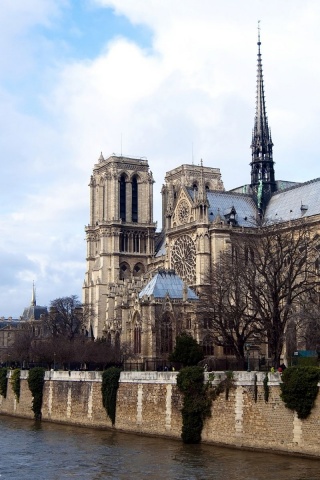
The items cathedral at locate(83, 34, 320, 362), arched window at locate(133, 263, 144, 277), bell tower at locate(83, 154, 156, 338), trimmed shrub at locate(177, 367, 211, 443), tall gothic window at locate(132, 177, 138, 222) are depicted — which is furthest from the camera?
tall gothic window at locate(132, 177, 138, 222)

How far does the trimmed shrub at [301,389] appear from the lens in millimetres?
38188

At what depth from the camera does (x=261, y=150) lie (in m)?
99.1

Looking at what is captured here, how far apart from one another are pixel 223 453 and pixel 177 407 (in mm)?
5796

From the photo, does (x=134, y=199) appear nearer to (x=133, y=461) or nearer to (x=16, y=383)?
(x=16, y=383)

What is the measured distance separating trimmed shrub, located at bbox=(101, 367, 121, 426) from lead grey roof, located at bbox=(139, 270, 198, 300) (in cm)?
1839

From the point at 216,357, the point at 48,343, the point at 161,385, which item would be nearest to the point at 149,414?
the point at 161,385

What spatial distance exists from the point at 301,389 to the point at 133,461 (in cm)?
863

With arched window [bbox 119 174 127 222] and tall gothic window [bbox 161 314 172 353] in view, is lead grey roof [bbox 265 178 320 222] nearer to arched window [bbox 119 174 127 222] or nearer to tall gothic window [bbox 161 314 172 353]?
tall gothic window [bbox 161 314 172 353]

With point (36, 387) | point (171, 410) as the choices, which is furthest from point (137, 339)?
point (171, 410)

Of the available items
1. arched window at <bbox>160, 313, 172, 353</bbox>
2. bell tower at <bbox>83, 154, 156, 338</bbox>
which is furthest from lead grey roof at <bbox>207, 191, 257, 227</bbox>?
arched window at <bbox>160, 313, 172, 353</bbox>

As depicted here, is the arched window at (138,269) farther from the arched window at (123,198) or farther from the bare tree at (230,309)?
the bare tree at (230,309)

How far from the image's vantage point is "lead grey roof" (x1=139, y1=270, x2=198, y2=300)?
7219 centimetres

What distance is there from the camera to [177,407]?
46219 mm

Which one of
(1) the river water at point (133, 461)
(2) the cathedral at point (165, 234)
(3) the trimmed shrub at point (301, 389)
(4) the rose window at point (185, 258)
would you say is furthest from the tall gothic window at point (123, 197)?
(3) the trimmed shrub at point (301, 389)
